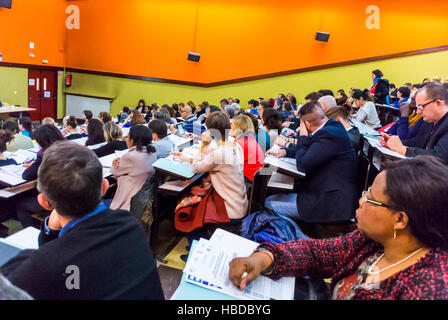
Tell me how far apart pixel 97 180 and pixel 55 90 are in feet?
38.8

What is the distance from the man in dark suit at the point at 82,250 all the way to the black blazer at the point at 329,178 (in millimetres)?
1618

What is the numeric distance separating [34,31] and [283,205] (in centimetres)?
1076

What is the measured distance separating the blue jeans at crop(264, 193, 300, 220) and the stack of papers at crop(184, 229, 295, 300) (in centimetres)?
132

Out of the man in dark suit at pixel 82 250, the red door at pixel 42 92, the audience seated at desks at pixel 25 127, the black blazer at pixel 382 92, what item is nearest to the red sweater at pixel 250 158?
the man in dark suit at pixel 82 250

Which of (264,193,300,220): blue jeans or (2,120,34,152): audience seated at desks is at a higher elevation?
(264,193,300,220): blue jeans

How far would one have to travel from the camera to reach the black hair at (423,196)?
37.9 inches

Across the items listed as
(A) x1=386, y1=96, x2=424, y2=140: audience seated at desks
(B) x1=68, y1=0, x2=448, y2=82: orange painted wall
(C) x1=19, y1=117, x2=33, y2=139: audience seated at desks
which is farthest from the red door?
(A) x1=386, y1=96, x2=424, y2=140: audience seated at desks

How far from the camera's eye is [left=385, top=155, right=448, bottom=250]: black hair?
3.16ft

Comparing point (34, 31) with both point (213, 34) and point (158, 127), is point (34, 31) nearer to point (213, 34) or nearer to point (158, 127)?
point (213, 34)

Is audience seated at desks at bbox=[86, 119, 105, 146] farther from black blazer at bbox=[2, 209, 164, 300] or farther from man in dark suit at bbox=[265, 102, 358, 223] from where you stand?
black blazer at bbox=[2, 209, 164, 300]

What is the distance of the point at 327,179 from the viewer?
2516 millimetres

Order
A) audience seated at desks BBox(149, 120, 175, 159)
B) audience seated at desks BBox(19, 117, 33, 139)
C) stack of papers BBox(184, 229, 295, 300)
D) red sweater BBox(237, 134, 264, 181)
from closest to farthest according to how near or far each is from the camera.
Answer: stack of papers BBox(184, 229, 295, 300), red sweater BBox(237, 134, 264, 181), audience seated at desks BBox(149, 120, 175, 159), audience seated at desks BBox(19, 117, 33, 139)

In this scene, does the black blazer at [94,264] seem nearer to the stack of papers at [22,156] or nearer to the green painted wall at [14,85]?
the stack of papers at [22,156]

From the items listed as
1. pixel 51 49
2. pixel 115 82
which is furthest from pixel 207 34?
pixel 51 49
